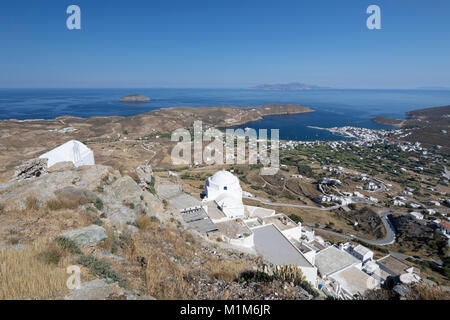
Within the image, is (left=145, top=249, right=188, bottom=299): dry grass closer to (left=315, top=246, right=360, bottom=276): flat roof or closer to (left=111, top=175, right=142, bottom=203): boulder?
(left=111, top=175, right=142, bottom=203): boulder

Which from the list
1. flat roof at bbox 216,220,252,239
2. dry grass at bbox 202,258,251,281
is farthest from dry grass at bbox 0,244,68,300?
flat roof at bbox 216,220,252,239

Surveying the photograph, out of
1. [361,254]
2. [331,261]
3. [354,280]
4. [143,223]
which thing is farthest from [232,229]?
[361,254]

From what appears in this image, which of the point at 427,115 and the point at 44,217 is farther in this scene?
the point at 427,115

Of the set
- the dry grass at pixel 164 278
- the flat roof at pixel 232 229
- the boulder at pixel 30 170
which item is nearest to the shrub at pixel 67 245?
the dry grass at pixel 164 278

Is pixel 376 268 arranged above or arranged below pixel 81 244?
below

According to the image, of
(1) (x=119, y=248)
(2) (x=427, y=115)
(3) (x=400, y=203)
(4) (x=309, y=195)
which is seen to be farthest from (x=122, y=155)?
(2) (x=427, y=115)

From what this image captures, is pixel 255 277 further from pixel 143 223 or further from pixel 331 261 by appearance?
pixel 331 261

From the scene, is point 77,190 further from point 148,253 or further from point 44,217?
point 148,253
